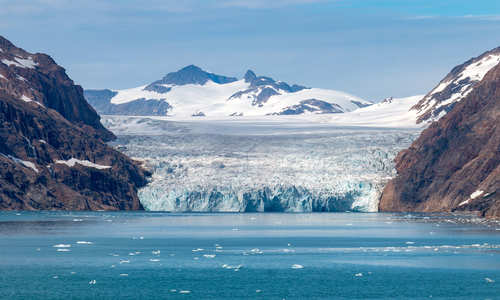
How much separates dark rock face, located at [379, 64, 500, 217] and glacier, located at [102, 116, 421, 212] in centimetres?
235

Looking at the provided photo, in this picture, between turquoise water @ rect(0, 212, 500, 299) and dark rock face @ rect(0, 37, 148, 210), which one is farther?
dark rock face @ rect(0, 37, 148, 210)

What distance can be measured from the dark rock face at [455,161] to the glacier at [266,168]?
92.5 inches

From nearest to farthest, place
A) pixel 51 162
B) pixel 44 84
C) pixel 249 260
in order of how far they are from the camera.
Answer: pixel 249 260
pixel 51 162
pixel 44 84

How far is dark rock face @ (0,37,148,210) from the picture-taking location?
116 meters

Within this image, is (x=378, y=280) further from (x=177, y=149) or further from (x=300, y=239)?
(x=177, y=149)

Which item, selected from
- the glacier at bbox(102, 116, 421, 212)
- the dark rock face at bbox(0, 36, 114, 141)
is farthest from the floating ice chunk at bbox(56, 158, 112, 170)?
the dark rock face at bbox(0, 36, 114, 141)

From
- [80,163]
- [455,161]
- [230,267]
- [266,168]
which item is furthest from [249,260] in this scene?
[80,163]

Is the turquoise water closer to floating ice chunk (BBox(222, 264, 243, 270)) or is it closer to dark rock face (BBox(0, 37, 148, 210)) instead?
floating ice chunk (BBox(222, 264, 243, 270))

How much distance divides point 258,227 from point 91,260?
1302 inches

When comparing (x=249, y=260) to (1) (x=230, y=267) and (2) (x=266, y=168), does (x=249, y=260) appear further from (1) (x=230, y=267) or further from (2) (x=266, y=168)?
(2) (x=266, y=168)

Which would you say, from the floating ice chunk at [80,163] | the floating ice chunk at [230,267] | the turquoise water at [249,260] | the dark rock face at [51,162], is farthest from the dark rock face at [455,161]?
the floating ice chunk at [230,267]

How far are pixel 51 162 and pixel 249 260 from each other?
67.9m

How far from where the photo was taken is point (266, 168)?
123562 mm

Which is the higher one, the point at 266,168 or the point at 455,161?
the point at 455,161
